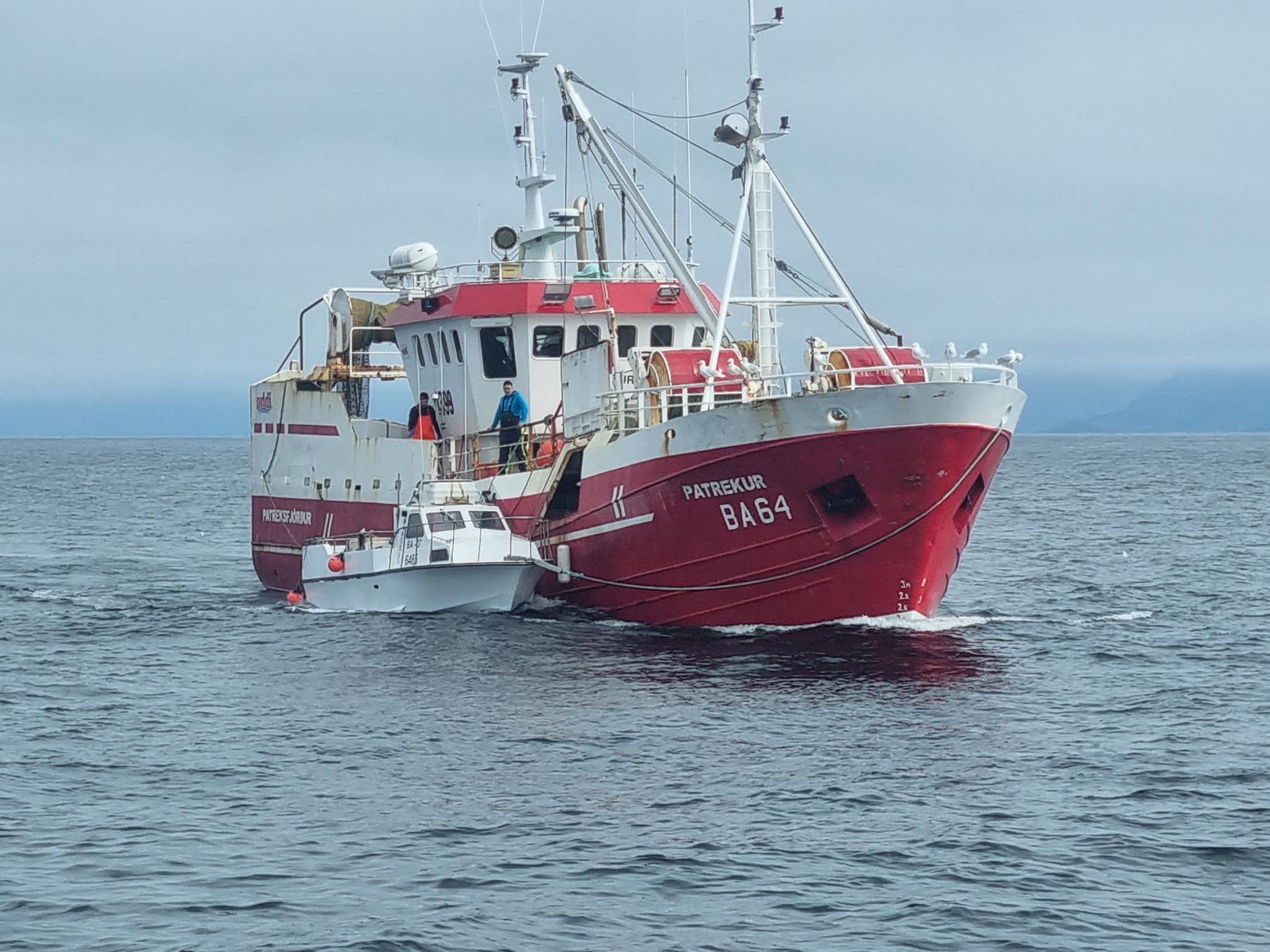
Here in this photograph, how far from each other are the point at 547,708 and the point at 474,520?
9660mm

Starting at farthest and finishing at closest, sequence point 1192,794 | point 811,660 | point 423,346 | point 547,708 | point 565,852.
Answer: point 423,346, point 811,660, point 547,708, point 1192,794, point 565,852

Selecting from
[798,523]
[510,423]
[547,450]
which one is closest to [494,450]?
[510,423]

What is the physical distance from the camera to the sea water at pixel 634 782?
16.2 metres

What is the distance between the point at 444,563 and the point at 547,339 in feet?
22.6

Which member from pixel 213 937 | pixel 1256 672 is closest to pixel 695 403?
pixel 1256 672

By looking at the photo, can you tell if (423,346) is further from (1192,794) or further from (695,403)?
(1192,794)

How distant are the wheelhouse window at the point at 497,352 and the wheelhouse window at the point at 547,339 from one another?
1.72ft

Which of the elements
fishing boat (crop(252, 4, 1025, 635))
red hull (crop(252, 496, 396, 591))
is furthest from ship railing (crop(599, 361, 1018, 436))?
red hull (crop(252, 496, 396, 591))

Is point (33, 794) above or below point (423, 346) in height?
below

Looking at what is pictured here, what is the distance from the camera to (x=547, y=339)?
37.8m

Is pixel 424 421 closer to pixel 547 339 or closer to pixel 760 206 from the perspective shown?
pixel 547 339

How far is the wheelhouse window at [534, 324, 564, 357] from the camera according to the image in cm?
3772

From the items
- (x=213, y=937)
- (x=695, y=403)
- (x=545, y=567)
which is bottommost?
(x=213, y=937)

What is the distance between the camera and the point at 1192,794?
20.1 metres
